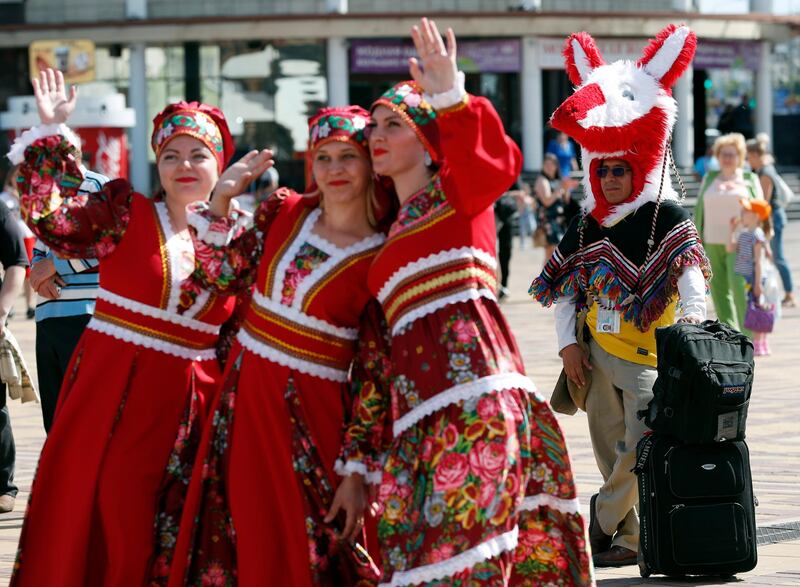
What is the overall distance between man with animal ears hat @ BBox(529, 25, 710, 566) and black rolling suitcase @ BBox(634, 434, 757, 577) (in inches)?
11.2

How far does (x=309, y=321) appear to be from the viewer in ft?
16.5

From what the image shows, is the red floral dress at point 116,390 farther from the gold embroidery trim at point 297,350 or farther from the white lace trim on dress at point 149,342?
the gold embroidery trim at point 297,350

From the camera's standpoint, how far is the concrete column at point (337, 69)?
122ft

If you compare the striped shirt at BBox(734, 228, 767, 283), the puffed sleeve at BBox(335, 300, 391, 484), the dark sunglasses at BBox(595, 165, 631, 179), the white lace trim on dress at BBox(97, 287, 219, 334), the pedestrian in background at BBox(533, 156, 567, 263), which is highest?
the pedestrian in background at BBox(533, 156, 567, 263)

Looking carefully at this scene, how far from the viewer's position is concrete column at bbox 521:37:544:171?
37812 millimetres

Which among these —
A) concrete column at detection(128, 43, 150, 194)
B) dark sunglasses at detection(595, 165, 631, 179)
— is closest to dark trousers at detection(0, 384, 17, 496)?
dark sunglasses at detection(595, 165, 631, 179)

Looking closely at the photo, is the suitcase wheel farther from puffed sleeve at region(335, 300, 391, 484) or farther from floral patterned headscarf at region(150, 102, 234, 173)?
floral patterned headscarf at region(150, 102, 234, 173)

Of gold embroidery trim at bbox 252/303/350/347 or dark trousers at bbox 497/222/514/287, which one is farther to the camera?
dark trousers at bbox 497/222/514/287

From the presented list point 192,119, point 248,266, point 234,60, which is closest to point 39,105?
point 192,119

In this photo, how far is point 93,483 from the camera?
534 cm

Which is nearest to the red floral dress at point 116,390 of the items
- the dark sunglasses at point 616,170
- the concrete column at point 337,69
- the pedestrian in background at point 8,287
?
the dark sunglasses at point 616,170

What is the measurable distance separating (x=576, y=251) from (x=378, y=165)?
6.17 ft

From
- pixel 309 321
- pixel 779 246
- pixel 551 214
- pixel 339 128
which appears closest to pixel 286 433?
pixel 309 321

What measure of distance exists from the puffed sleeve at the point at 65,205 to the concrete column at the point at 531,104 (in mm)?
32306
